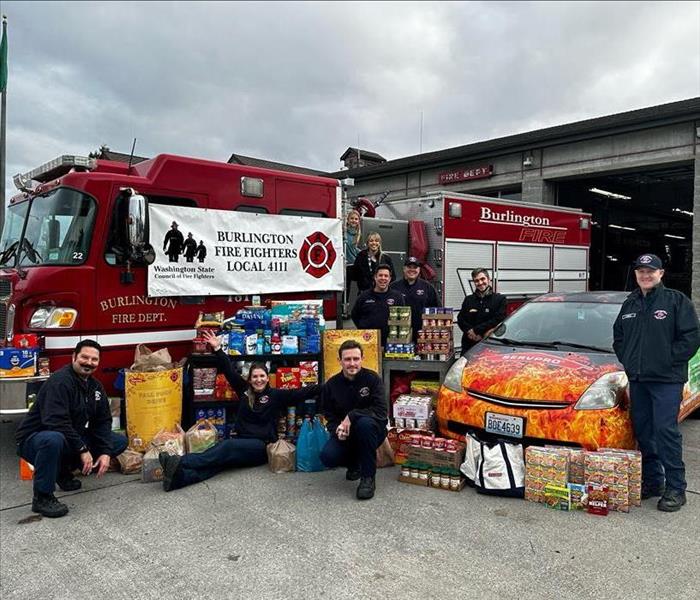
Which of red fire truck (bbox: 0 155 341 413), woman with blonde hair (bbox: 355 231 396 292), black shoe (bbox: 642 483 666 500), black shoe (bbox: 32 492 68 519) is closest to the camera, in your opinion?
black shoe (bbox: 32 492 68 519)

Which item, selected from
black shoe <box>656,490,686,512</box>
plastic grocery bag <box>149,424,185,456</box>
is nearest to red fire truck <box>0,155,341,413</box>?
plastic grocery bag <box>149,424,185,456</box>

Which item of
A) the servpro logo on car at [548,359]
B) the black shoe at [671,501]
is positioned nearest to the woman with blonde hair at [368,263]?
the servpro logo on car at [548,359]

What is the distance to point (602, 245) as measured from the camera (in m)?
20.5

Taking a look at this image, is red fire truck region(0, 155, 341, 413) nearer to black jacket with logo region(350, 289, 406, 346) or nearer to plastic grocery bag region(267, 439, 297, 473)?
black jacket with logo region(350, 289, 406, 346)

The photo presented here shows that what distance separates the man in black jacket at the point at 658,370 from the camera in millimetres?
4230

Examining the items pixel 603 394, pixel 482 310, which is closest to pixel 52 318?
pixel 482 310

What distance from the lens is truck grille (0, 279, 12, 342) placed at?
5594mm

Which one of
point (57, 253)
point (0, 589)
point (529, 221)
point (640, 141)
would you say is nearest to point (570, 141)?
point (640, 141)

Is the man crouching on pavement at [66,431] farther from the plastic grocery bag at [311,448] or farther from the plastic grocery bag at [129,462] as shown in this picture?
the plastic grocery bag at [311,448]

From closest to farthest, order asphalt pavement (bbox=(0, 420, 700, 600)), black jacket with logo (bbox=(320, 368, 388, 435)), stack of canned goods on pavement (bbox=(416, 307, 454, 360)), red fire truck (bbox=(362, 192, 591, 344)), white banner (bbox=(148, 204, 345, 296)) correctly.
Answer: asphalt pavement (bbox=(0, 420, 700, 600)), black jacket with logo (bbox=(320, 368, 388, 435)), white banner (bbox=(148, 204, 345, 296)), stack of canned goods on pavement (bbox=(416, 307, 454, 360)), red fire truck (bbox=(362, 192, 591, 344))

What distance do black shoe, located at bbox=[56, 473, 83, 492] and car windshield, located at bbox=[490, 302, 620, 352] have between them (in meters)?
4.02

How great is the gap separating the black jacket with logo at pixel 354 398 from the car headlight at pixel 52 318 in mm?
2490

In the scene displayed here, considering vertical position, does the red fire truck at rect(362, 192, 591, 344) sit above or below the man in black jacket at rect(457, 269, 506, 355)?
above

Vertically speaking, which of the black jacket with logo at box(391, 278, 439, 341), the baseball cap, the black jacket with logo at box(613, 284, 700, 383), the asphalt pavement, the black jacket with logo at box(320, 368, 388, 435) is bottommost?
the asphalt pavement
